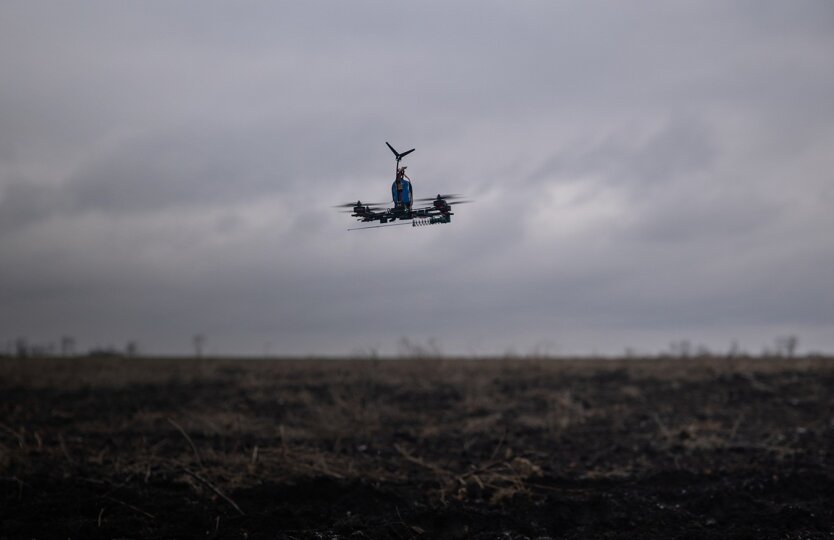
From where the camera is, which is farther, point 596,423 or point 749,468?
point 596,423

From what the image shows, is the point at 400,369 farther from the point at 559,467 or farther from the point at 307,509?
the point at 307,509

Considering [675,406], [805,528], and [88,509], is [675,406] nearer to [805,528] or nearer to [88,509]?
[805,528]

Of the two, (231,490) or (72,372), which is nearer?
(231,490)

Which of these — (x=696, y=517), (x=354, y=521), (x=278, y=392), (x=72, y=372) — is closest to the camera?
(x=354, y=521)

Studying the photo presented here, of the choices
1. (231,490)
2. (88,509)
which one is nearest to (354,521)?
(231,490)

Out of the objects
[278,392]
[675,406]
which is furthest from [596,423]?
[278,392]

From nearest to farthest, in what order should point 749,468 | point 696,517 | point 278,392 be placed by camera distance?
point 696,517 < point 749,468 < point 278,392
